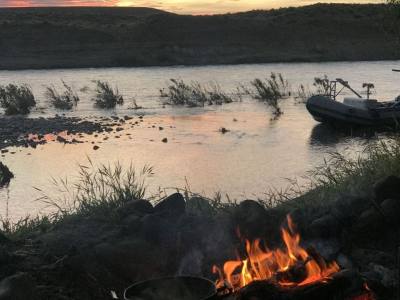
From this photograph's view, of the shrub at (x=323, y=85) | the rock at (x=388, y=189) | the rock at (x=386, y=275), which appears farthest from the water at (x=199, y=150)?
the rock at (x=386, y=275)

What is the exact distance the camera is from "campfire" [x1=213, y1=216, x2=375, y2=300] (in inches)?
229

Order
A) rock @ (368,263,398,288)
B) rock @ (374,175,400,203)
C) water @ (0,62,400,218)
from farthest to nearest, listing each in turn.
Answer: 1. water @ (0,62,400,218)
2. rock @ (374,175,400,203)
3. rock @ (368,263,398,288)

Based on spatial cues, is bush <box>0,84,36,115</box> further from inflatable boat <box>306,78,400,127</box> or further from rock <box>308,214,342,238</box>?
rock <box>308,214,342,238</box>

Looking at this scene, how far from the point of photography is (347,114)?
77.0 feet

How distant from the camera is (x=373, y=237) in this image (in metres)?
7.65

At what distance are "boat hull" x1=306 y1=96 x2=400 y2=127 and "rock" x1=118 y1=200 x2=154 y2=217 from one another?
1509 cm

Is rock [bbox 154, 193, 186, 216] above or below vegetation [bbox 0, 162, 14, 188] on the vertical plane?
above

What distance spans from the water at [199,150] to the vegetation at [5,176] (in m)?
0.22

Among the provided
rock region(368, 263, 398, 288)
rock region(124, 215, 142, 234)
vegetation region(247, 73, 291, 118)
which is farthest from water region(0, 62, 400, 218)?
rock region(368, 263, 398, 288)

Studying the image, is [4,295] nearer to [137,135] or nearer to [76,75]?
[137,135]

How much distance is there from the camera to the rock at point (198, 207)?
8.67 meters

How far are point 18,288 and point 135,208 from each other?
2.48 metres

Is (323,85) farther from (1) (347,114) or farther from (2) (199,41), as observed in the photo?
(2) (199,41)

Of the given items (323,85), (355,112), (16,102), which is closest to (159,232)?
(355,112)
